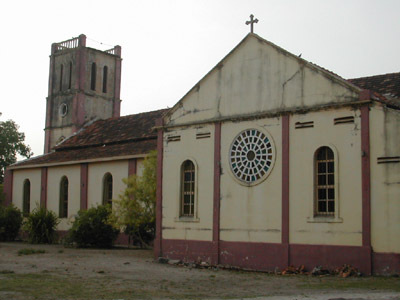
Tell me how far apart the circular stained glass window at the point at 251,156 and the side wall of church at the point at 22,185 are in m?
17.4

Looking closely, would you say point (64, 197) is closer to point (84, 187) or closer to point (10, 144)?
point (84, 187)

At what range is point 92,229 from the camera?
88.2 feet

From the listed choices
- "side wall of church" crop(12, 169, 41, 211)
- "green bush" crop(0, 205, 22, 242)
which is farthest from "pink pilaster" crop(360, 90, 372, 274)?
"green bush" crop(0, 205, 22, 242)

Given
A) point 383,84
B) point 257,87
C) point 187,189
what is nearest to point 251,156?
point 257,87

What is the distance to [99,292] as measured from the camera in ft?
40.7

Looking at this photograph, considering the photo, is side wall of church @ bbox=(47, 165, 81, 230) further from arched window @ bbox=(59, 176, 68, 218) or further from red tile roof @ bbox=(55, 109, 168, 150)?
red tile roof @ bbox=(55, 109, 168, 150)

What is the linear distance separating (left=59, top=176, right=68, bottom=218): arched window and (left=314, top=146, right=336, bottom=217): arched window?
747 inches

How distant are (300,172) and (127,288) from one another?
6999 mm

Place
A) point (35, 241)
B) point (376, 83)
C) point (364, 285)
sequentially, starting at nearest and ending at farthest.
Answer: point (364, 285) → point (376, 83) → point (35, 241)

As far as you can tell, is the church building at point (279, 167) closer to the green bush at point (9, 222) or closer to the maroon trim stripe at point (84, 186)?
the maroon trim stripe at point (84, 186)

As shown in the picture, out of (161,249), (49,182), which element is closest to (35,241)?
(49,182)

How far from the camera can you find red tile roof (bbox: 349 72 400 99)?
62.0ft

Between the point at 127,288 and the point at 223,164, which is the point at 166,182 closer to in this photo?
the point at 223,164

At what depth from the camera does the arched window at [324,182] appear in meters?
17.1
